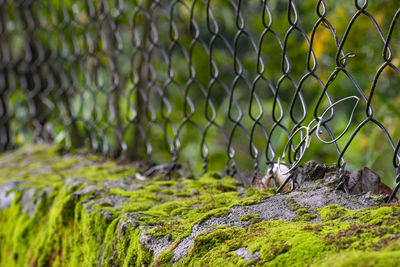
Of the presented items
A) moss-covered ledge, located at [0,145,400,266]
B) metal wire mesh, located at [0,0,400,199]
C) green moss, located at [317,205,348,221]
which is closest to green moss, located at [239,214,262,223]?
moss-covered ledge, located at [0,145,400,266]

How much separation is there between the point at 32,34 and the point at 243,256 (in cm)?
270

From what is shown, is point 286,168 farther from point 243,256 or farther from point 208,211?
point 243,256

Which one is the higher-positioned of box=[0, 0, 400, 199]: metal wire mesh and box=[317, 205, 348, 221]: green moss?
box=[0, 0, 400, 199]: metal wire mesh

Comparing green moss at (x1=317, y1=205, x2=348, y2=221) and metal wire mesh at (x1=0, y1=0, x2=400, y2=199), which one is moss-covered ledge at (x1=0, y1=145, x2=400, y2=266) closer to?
green moss at (x1=317, y1=205, x2=348, y2=221)

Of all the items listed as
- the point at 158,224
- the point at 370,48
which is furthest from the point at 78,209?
the point at 370,48

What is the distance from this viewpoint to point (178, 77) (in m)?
3.83

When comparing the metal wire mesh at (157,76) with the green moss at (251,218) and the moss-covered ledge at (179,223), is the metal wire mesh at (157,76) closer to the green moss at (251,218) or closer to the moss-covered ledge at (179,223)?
the moss-covered ledge at (179,223)

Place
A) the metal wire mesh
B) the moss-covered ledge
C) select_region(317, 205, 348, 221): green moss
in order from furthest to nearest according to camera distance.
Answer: the metal wire mesh, select_region(317, 205, 348, 221): green moss, the moss-covered ledge

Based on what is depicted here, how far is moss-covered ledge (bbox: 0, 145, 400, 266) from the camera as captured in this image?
0.87 meters

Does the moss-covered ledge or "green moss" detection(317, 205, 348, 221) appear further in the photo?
"green moss" detection(317, 205, 348, 221)

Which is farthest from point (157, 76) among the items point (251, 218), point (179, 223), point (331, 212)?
point (331, 212)

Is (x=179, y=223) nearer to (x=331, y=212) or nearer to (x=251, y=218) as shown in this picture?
(x=251, y=218)

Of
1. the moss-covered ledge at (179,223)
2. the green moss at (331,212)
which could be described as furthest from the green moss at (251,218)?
the green moss at (331,212)

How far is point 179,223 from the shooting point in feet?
3.97
